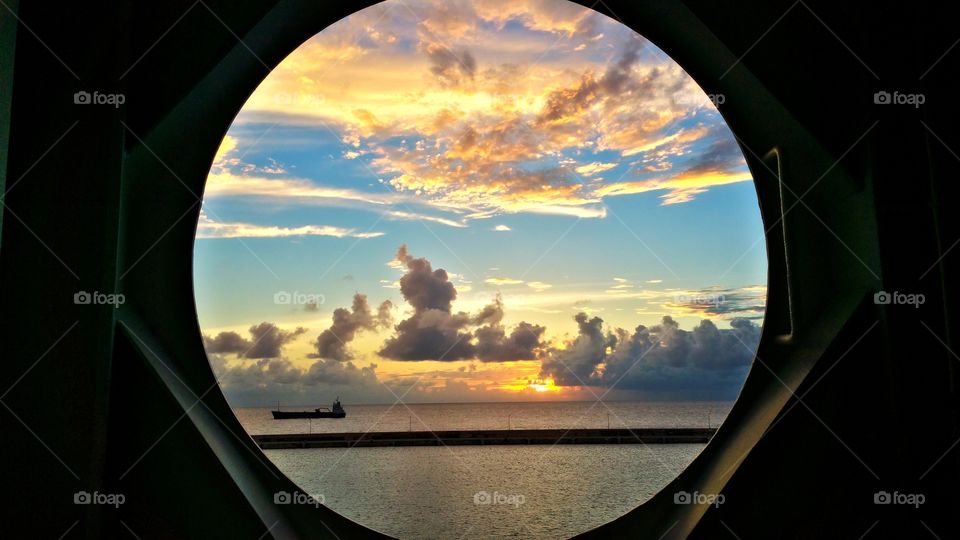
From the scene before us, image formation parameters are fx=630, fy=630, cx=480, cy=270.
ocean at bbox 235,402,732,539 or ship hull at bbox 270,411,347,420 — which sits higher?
ship hull at bbox 270,411,347,420

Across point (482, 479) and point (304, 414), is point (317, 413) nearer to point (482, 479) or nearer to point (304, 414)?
point (304, 414)

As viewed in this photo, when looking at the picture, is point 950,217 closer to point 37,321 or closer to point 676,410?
point 37,321

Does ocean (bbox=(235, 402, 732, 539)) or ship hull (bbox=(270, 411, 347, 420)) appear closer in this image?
ocean (bbox=(235, 402, 732, 539))

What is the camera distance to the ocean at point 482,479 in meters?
30.3

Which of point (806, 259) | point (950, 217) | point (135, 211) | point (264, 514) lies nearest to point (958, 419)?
point (950, 217)

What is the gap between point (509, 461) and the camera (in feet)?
160

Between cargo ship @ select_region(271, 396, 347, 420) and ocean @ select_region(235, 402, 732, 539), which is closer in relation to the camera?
ocean @ select_region(235, 402, 732, 539)

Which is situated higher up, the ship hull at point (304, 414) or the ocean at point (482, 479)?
the ship hull at point (304, 414)

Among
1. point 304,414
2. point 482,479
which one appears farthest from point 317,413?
point 482,479

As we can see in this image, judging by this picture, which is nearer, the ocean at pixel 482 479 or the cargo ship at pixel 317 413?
the ocean at pixel 482 479

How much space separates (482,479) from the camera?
41094mm

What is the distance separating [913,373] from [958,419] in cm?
26

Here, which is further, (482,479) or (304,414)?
(304,414)

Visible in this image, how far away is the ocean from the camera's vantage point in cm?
3030
